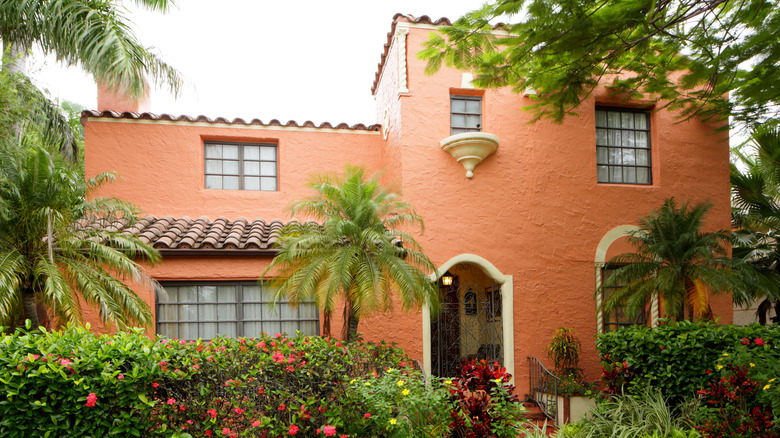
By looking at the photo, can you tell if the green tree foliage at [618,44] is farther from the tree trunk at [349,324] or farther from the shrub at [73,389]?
the shrub at [73,389]

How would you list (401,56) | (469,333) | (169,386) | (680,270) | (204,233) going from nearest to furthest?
(169,386), (680,270), (204,233), (401,56), (469,333)

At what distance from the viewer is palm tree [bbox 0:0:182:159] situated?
10219mm

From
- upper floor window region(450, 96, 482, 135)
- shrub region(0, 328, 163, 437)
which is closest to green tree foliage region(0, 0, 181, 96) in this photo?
upper floor window region(450, 96, 482, 135)

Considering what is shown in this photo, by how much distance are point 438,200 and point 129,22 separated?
717 cm

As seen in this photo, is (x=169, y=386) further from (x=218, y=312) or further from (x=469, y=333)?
(x=469, y=333)

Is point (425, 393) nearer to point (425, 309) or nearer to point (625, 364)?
point (625, 364)

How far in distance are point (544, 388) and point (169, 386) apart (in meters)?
6.47

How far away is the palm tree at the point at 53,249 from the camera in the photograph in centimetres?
649

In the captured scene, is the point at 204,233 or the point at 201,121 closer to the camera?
the point at 204,233

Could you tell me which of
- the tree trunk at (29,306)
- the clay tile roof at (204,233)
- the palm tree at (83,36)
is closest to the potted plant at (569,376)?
the clay tile roof at (204,233)

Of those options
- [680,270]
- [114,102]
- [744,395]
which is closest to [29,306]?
[114,102]

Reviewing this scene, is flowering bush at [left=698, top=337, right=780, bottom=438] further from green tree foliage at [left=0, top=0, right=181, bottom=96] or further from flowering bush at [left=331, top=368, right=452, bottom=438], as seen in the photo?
green tree foliage at [left=0, top=0, right=181, bottom=96]

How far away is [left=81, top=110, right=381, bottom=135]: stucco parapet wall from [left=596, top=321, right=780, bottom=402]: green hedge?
7.03 metres

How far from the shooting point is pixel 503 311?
9969mm
